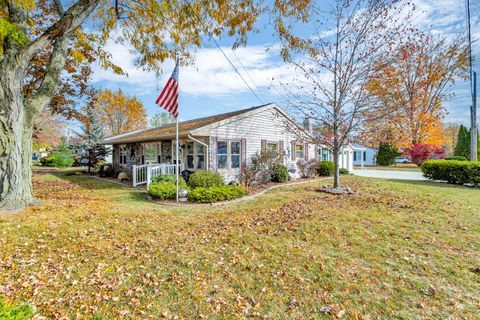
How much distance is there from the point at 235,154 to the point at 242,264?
875 cm

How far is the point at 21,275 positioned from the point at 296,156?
1443 centimetres

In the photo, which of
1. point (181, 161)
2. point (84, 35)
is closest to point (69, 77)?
point (84, 35)

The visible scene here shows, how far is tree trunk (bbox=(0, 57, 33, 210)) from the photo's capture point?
17.9ft

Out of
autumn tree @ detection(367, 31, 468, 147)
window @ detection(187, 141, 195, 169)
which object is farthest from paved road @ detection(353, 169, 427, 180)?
window @ detection(187, 141, 195, 169)

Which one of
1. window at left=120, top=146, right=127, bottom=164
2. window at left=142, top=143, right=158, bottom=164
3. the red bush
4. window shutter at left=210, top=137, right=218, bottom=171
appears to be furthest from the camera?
the red bush

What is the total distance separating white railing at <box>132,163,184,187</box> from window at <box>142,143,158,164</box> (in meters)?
2.06

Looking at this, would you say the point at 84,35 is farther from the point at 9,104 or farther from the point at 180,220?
the point at 180,220

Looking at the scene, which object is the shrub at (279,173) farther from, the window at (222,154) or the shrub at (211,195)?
the shrub at (211,195)

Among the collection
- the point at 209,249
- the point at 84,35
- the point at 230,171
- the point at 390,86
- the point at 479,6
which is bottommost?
the point at 209,249

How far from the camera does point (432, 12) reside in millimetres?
9055

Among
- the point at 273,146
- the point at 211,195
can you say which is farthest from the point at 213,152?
the point at 273,146

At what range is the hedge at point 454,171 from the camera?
11.5 m

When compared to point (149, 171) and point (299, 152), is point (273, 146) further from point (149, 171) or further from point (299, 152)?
point (149, 171)

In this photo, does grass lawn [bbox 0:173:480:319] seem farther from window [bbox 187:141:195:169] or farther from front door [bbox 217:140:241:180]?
window [bbox 187:141:195:169]
